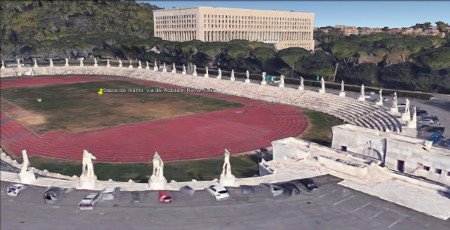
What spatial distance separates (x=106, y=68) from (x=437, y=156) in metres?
99.2

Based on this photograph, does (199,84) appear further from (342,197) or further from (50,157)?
(342,197)

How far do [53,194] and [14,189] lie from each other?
287 centimetres

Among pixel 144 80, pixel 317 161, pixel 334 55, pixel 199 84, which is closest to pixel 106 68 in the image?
pixel 144 80

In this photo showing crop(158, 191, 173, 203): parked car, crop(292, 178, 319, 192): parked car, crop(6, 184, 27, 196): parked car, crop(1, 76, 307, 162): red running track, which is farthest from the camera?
crop(1, 76, 307, 162): red running track

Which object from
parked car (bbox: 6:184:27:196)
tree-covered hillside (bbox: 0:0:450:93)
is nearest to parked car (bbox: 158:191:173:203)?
parked car (bbox: 6:184:27:196)

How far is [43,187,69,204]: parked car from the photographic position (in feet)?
77.7

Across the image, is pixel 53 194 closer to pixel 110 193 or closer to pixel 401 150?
pixel 110 193

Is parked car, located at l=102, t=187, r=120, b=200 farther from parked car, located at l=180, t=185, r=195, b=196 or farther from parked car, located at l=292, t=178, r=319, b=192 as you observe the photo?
parked car, located at l=292, t=178, r=319, b=192

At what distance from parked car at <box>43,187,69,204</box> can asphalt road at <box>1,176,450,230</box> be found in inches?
13.8

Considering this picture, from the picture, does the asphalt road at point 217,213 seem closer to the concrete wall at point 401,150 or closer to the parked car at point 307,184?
the parked car at point 307,184

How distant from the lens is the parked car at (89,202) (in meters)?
22.7

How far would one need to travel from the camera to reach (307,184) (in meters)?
26.5

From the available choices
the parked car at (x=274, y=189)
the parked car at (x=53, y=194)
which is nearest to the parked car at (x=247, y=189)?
the parked car at (x=274, y=189)

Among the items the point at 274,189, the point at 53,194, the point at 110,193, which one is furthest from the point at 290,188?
the point at 53,194
